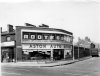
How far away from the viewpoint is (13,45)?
95.2 feet

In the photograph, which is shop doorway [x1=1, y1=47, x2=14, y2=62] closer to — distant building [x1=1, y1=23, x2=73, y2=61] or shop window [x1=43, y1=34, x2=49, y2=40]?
distant building [x1=1, y1=23, x2=73, y2=61]

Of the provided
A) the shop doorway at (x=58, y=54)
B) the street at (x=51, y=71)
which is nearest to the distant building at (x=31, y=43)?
the shop doorway at (x=58, y=54)

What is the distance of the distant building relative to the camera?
2877 centimetres

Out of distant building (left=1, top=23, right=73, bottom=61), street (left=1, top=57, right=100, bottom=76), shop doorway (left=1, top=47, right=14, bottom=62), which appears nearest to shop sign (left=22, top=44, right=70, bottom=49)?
distant building (left=1, top=23, right=73, bottom=61)

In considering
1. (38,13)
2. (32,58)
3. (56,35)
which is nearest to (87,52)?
(56,35)

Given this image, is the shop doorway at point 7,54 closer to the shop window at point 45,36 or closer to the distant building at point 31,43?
the distant building at point 31,43

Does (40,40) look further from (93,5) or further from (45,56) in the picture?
(93,5)

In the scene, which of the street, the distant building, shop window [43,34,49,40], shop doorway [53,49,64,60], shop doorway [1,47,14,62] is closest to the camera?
the street

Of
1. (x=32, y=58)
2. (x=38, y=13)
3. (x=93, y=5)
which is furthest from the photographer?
(x=32, y=58)

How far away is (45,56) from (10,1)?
2282 cm

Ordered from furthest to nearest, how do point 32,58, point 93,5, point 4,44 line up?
point 4,44
point 32,58
point 93,5

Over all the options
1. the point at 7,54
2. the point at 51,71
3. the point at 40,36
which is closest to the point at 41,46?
the point at 40,36

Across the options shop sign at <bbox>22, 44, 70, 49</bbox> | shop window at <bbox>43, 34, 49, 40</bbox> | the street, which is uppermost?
shop window at <bbox>43, 34, 49, 40</bbox>

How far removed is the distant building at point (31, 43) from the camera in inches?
1133
